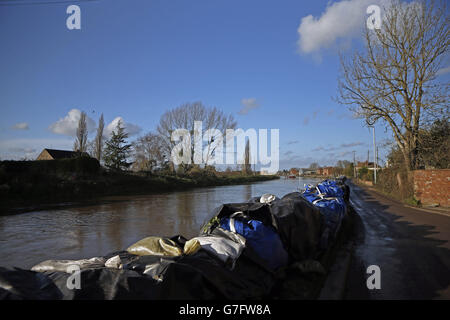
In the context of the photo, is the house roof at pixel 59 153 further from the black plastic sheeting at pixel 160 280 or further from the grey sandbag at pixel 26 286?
the black plastic sheeting at pixel 160 280

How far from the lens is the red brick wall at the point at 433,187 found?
473 inches

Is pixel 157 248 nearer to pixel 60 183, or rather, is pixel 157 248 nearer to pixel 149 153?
pixel 60 183

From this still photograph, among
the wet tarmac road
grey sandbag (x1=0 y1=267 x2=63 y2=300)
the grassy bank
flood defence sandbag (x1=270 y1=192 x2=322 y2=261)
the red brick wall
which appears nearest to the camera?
grey sandbag (x1=0 y1=267 x2=63 y2=300)

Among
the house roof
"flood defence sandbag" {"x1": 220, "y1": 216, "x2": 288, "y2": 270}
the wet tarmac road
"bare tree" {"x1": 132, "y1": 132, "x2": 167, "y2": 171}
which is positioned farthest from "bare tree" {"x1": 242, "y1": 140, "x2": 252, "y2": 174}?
"flood defence sandbag" {"x1": 220, "y1": 216, "x2": 288, "y2": 270}

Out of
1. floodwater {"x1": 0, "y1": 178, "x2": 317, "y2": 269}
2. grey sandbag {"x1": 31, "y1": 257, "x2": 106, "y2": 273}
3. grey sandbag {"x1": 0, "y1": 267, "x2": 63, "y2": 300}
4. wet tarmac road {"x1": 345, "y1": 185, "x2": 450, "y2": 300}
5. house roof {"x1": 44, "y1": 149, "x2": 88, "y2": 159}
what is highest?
house roof {"x1": 44, "y1": 149, "x2": 88, "y2": 159}

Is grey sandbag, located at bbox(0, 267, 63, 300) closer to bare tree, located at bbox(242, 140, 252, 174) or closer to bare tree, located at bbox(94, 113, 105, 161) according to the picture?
bare tree, located at bbox(94, 113, 105, 161)

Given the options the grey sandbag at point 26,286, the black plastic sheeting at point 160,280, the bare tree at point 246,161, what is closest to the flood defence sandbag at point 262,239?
the black plastic sheeting at point 160,280

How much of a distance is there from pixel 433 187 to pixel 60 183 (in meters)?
22.5

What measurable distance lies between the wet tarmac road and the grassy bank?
47.7 feet

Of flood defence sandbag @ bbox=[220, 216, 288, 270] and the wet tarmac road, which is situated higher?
flood defence sandbag @ bbox=[220, 216, 288, 270]

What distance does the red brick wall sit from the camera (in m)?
12.0

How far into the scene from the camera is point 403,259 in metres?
4.91

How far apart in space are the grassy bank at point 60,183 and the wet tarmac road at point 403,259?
573 inches
